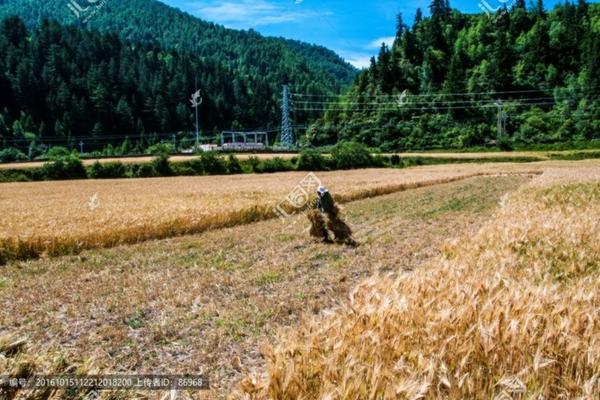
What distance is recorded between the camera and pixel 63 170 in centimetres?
6275

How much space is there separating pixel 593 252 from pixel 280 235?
36.0ft

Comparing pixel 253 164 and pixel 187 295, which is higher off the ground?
pixel 187 295

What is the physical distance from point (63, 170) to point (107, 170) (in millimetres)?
6113

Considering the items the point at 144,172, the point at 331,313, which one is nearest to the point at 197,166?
the point at 144,172

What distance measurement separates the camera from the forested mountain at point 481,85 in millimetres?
114500

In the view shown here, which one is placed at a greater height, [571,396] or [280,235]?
[571,396]

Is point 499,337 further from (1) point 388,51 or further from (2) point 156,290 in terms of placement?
(1) point 388,51

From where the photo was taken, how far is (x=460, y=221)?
18.3 m

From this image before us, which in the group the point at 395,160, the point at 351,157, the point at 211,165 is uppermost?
the point at 351,157

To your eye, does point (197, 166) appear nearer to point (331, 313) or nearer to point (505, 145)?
point (331, 313)

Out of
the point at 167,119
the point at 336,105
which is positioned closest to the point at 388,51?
the point at 336,105

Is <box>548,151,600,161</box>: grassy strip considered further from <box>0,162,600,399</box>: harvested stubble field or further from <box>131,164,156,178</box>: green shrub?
<box>0,162,600,399</box>: harvested stubble field

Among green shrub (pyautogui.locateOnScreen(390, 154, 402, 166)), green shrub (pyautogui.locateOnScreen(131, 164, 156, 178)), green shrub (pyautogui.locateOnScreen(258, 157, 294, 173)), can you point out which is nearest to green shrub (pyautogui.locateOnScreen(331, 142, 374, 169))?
green shrub (pyautogui.locateOnScreen(390, 154, 402, 166))

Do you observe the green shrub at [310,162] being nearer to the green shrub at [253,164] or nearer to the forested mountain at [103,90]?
the green shrub at [253,164]
